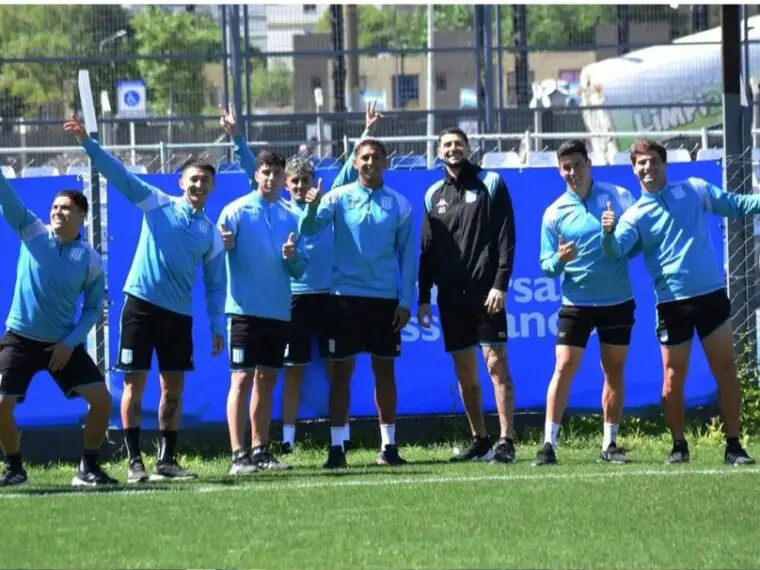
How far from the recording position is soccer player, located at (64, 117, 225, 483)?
10.5 meters

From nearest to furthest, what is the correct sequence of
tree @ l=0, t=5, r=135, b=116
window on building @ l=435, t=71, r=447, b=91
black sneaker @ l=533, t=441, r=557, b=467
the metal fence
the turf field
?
the turf field
black sneaker @ l=533, t=441, r=557, b=467
the metal fence
tree @ l=0, t=5, r=135, b=116
window on building @ l=435, t=71, r=447, b=91

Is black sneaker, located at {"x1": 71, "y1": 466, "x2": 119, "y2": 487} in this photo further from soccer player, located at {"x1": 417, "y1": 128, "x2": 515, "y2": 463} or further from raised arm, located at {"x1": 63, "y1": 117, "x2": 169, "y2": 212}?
soccer player, located at {"x1": 417, "y1": 128, "x2": 515, "y2": 463}

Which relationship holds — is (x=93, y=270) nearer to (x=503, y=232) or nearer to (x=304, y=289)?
(x=304, y=289)

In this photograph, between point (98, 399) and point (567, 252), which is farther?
point (567, 252)

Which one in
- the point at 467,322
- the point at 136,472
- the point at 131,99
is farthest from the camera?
the point at 131,99

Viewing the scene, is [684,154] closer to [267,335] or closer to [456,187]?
[456,187]

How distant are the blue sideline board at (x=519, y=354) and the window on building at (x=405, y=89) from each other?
13.6m

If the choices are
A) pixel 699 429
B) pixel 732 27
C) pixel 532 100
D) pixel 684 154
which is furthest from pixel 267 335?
pixel 532 100

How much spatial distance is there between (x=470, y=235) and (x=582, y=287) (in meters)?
0.88

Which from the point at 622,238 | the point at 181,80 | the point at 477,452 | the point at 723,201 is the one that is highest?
the point at 181,80

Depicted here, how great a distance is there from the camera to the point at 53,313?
32.5 feet

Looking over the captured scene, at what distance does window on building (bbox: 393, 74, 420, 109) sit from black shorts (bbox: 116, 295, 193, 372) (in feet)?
51.7

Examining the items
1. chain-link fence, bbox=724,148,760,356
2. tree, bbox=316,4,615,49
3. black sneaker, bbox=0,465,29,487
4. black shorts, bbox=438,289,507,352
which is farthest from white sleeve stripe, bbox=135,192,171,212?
tree, bbox=316,4,615,49

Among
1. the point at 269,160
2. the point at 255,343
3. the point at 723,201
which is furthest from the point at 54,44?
the point at 723,201
